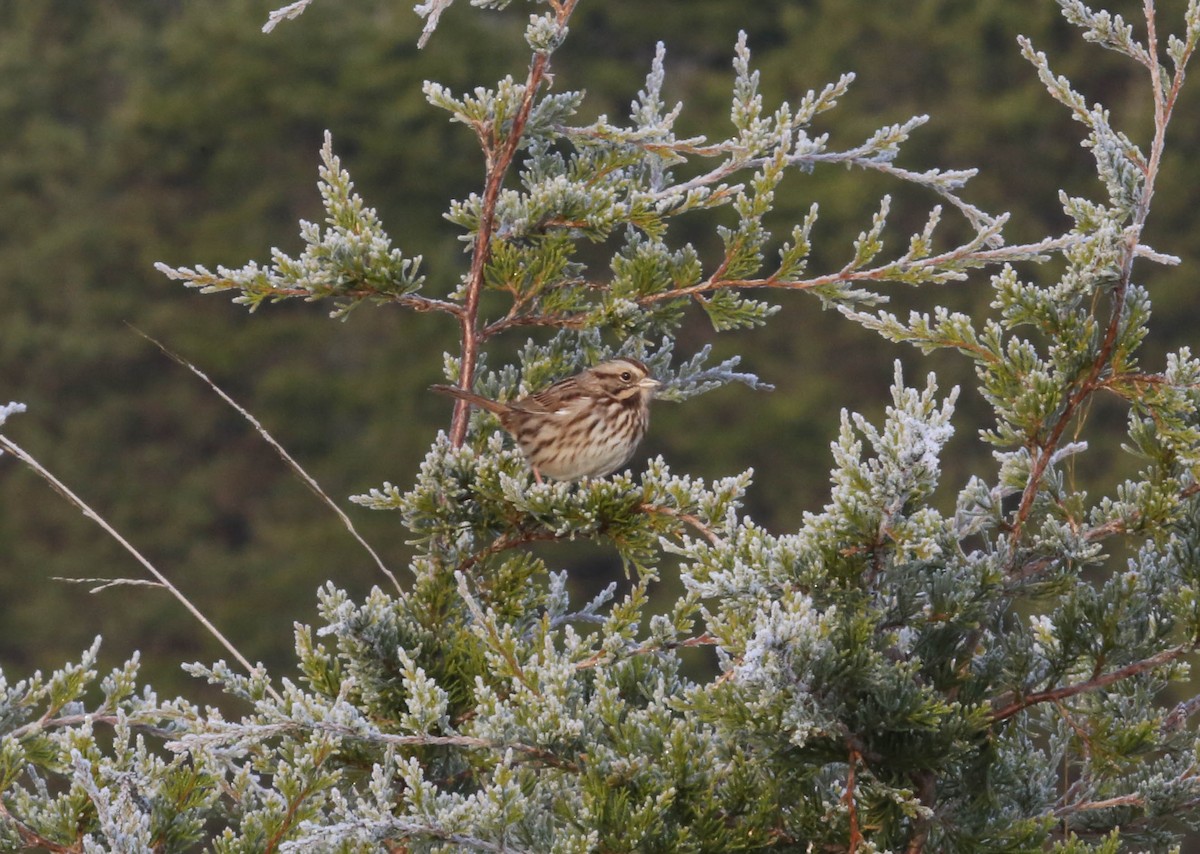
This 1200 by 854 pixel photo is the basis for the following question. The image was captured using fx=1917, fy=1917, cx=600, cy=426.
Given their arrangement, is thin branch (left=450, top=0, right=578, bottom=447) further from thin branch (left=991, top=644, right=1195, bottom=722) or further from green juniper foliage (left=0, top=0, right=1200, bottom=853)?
thin branch (left=991, top=644, right=1195, bottom=722)

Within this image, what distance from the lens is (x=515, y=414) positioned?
15.4ft

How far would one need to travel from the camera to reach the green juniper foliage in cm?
303

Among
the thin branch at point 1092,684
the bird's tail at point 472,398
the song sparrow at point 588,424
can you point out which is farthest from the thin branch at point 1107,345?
the song sparrow at point 588,424

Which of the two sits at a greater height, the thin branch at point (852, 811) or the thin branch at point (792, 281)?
the thin branch at point (792, 281)

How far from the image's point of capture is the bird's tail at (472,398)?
4.05m

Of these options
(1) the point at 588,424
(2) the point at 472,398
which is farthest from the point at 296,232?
(2) the point at 472,398

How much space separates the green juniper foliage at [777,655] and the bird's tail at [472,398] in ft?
0.37

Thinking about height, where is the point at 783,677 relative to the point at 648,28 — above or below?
below

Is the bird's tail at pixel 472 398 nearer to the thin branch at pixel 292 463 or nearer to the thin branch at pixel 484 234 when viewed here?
the thin branch at pixel 484 234

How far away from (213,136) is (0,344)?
15.5 ft

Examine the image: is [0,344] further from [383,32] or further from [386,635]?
[386,635]

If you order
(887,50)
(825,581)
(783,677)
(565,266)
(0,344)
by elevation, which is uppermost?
(887,50)

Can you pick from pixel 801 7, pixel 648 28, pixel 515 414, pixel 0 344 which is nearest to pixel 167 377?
pixel 0 344

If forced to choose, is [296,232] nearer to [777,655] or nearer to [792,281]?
[792,281]
